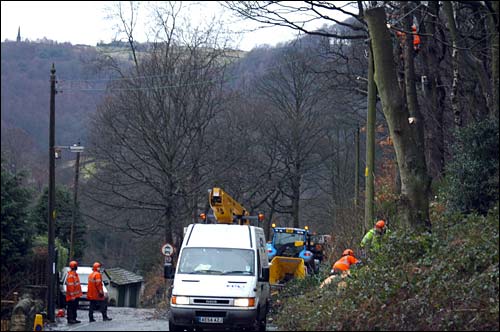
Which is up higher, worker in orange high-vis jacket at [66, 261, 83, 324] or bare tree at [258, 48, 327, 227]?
bare tree at [258, 48, 327, 227]

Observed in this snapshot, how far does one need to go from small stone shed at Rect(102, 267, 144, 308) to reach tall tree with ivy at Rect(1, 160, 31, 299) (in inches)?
748

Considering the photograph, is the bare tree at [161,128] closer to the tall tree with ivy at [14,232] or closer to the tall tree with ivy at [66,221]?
the tall tree with ivy at [66,221]

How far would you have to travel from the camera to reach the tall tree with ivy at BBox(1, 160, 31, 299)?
19.9m

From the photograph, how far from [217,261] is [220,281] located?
0.99 m

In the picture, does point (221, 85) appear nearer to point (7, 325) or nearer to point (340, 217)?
point (340, 217)

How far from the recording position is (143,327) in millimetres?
16641

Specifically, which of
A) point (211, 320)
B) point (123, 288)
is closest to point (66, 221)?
point (123, 288)

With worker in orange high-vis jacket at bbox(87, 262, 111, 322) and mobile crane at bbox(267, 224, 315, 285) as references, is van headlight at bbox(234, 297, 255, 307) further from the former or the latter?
mobile crane at bbox(267, 224, 315, 285)

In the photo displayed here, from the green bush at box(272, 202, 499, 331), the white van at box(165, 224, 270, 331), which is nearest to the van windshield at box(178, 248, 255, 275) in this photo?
the white van at box(165, 224, 270, 331)

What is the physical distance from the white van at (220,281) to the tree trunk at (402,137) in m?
3.50

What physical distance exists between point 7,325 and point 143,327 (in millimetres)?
2964

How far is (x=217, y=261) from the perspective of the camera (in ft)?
56.0

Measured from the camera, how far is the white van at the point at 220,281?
50.6ft

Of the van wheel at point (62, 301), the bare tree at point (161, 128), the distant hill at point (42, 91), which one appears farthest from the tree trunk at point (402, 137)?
the bare tree at point (161, 128)
